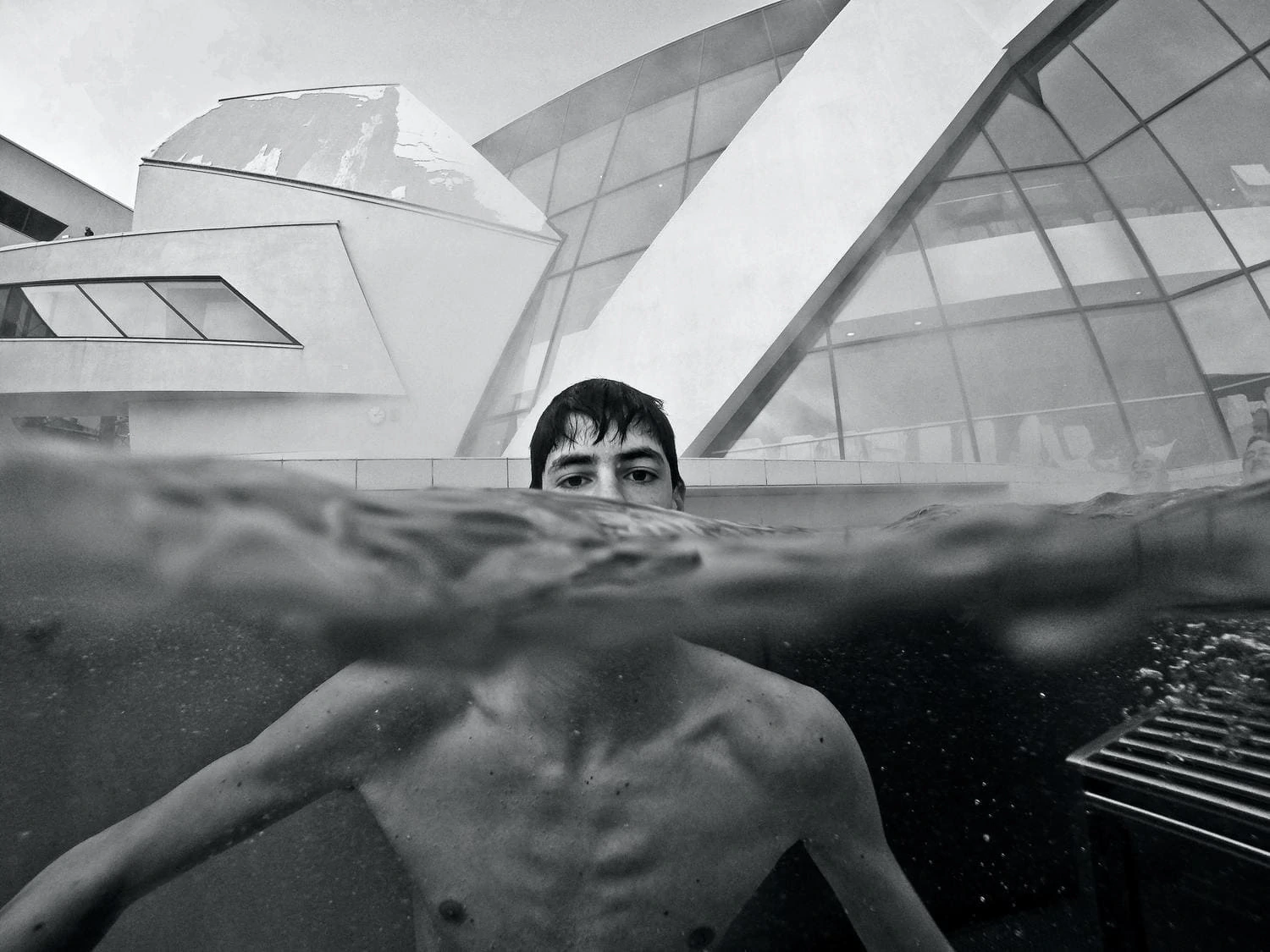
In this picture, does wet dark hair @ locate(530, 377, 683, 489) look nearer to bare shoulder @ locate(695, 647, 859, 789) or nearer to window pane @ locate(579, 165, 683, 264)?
bare shoulder @ locate(695, 647, 859, 789)

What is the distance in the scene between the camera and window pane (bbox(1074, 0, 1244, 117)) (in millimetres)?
7547

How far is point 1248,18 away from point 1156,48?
2.74ft

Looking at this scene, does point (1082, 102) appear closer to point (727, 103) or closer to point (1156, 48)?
point (1156, 48)

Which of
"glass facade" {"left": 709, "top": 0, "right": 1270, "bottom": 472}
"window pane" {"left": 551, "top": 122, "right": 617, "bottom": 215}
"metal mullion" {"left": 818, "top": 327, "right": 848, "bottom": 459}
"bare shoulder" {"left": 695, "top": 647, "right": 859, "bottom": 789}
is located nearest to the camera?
"bare shoulder" {"left": 695, "top": 647, "right": 859, "bottom": 789}

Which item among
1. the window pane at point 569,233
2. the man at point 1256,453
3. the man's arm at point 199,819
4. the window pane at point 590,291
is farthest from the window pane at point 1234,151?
the man's arm at point 199,819

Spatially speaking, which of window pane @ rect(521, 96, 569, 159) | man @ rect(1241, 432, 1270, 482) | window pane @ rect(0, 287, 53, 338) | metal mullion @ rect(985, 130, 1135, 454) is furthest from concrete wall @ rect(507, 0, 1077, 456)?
window pane @ rect(0, 287, 53, 338)

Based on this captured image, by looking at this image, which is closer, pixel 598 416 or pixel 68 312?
pixel 598 416

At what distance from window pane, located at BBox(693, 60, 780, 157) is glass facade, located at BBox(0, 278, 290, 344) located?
24.2ft

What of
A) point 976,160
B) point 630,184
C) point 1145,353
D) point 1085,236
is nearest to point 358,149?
point 630,184

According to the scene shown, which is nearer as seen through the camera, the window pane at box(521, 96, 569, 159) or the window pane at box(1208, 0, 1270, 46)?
the window pane at box(1208, 0, 1270, 46)

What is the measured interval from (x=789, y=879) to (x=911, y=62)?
10.1 metres

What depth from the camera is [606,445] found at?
2.32 metres

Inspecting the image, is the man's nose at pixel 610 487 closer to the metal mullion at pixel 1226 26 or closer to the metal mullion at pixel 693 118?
the metal mullion at pixel 693 118

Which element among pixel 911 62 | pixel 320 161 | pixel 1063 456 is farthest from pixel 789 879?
pixel 320 161
